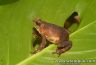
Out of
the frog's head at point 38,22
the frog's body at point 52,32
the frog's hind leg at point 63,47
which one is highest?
the frog's head at point 38,22

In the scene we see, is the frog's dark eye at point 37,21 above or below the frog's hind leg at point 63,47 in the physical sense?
above

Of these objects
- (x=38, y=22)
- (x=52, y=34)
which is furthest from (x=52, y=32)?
(x=38, y=22)

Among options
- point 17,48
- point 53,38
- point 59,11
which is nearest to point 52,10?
point 59,11

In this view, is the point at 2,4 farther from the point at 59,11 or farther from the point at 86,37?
the point at 86,37

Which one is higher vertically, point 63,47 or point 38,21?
point 38,21

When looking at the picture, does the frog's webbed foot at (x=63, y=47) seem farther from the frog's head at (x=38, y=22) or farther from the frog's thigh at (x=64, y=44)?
the frog's head at (x=38, y=22)

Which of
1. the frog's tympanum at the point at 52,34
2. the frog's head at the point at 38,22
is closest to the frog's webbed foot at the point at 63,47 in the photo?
the frog's tympanum at the point at 52,34

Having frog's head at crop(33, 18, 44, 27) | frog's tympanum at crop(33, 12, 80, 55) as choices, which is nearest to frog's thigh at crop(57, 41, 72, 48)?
frog's tympanum at crop(33, 12, 80, 55)

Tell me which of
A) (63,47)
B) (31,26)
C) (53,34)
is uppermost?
(31,26)

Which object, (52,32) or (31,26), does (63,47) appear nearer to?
(52,32)
